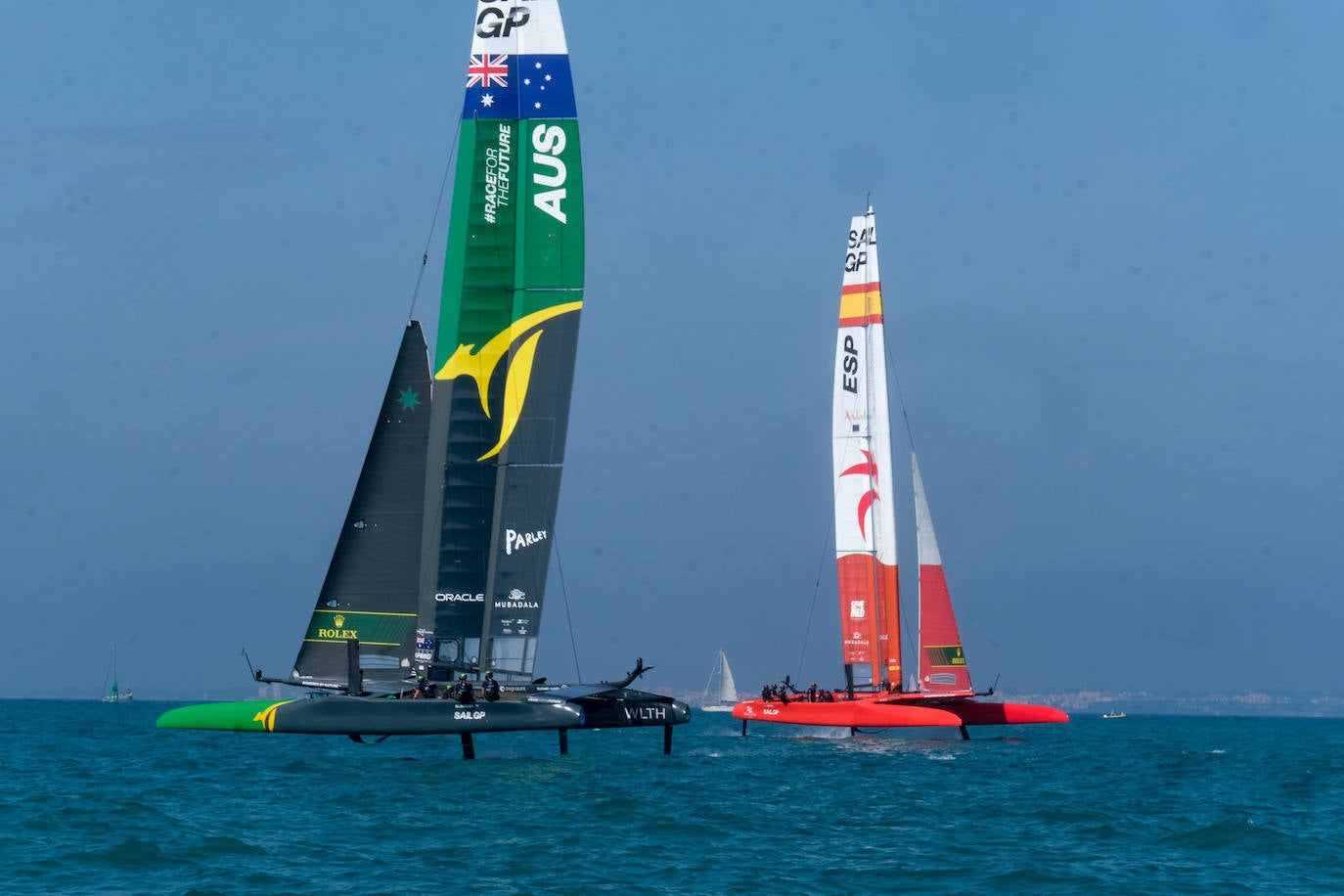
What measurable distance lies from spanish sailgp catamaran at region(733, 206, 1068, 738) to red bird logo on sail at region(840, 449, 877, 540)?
30mm

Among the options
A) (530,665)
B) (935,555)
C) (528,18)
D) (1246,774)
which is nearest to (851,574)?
(935,555)

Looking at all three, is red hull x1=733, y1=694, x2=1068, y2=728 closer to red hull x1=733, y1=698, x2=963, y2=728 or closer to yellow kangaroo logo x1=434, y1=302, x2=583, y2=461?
red hull x1=733, y1=698, x2=963, y2=728

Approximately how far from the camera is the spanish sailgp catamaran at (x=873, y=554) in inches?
1690

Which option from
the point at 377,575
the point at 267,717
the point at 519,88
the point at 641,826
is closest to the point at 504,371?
the point at 377,575

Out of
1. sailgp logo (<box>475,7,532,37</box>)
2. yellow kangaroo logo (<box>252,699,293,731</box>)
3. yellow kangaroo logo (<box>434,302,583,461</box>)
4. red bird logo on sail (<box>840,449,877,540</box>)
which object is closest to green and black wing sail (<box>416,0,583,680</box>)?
yellow kangaroo logo (<box>434,302,583,461</box>)

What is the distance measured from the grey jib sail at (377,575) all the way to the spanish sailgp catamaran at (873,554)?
16.1 m

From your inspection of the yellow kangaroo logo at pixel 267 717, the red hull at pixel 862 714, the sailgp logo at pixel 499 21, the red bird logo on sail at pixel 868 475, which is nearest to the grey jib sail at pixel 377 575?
the yellow kangaroo logo at pixel 267 717

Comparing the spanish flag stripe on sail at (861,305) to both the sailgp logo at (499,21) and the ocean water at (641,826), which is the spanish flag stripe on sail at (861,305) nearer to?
the ocean water at (641,826)

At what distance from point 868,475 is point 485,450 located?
18.6 m

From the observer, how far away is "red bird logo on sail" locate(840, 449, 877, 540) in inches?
1762

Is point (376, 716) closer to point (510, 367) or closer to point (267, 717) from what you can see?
point (267, 717)

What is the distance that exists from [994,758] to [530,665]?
51.5 ft

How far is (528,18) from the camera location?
98.5 feet

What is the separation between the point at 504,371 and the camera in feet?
95.0
